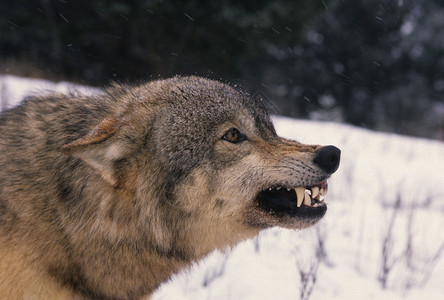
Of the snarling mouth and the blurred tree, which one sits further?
the blurred tree

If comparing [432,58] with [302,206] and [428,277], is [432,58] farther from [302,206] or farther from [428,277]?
[302,206]

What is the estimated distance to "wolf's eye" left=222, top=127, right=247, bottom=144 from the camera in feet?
8.56

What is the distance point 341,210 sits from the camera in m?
5.71

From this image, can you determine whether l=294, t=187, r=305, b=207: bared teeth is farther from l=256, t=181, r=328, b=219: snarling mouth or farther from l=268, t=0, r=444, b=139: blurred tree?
l=268, t=0, r=444, b=139: blurred tree

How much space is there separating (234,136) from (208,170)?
296 mm

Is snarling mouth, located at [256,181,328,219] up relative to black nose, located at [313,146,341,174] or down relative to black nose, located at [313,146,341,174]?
down

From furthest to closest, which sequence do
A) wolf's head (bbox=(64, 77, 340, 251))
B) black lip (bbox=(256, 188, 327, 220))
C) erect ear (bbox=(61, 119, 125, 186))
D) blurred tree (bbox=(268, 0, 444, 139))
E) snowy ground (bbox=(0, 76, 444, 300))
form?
1. blurred tree (bbox=(268, 0, 444, 139))
2. snowy ground (bbox=(0, 76, 444, 300))
3. black lip (bbox=(256, 188, 327, 220))
4. wolf's head (bbox=(64, 77, 340, 251))
5. erect ear (bbox=(61, 119, 125, 186))

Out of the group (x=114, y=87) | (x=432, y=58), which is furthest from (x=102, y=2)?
(x=432, y=58)

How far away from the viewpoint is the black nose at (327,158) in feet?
8.21

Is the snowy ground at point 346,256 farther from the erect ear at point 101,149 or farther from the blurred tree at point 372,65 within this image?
the blurred tree at point 372,65

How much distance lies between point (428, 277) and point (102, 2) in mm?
10745

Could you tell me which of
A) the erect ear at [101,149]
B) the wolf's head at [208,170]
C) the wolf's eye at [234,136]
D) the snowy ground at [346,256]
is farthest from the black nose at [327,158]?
the erect ear at [101,149]

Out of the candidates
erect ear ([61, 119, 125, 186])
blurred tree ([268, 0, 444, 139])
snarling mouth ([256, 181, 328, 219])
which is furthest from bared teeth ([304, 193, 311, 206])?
blurred tree ([268, 0, 444, 139])

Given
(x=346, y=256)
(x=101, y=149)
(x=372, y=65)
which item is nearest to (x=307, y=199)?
(x=101, y=149)
